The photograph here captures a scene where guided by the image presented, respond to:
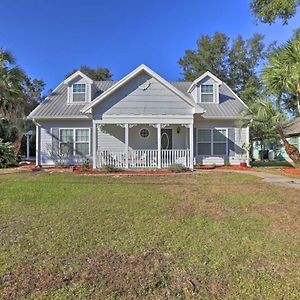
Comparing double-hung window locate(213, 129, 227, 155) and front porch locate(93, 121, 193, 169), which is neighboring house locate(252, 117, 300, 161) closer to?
double-hung window locate(213, 129, 227, 155)

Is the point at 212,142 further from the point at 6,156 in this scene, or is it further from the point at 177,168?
the point at 6,156

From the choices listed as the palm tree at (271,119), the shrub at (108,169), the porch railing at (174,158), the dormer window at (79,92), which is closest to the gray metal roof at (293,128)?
the palm tree at (271,119)

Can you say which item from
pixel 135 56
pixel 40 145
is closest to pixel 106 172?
pixel 40 145

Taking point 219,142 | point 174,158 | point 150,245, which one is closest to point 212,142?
point 219,142

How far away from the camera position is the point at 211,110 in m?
19.1

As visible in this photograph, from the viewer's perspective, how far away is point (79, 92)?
762 inches

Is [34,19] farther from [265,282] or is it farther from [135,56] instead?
[265,282]

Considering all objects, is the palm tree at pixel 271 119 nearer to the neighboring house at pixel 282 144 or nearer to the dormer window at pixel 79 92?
the neighboring house at pixel 282 144

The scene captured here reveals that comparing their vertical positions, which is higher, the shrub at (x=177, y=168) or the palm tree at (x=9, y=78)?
the palm tree at (x=9, y=78)

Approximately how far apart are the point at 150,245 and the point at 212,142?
14240 millimetres

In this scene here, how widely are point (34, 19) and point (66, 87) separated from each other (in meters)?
4.59

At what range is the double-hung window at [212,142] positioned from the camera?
19.0 metres

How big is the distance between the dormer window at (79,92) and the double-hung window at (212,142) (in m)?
7.31

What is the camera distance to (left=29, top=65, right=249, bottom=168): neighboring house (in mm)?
16500
